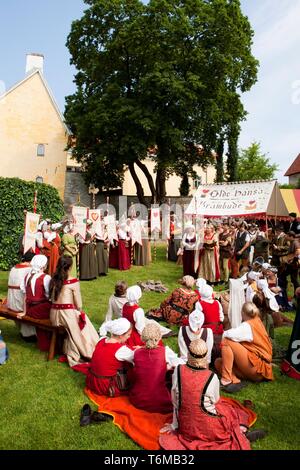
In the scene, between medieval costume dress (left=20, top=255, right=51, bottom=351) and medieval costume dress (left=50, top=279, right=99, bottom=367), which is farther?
medieval costume dress (left=20, top=255, right=51, bottom=351)

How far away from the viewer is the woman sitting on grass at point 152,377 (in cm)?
428

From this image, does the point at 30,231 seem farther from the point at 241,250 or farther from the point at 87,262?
the point at 241,250

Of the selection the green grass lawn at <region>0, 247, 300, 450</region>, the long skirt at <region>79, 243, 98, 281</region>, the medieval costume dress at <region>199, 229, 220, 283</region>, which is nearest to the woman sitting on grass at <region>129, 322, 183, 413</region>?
the green grass lawn at <region>0, 247, 300, 450</region>

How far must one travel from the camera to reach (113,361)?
15.1ft

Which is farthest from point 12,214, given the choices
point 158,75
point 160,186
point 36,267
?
point 160,186

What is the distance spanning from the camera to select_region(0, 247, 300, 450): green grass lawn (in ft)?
12.6

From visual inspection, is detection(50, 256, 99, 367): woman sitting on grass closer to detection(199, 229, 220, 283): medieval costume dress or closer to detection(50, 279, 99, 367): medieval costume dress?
detection(50, 279, 99, 367): medieval costume dress

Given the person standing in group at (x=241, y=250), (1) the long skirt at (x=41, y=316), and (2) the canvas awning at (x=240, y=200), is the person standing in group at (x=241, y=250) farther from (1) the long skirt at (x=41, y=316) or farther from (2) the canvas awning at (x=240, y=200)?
(1) the long skirt at (x=41, y=316)

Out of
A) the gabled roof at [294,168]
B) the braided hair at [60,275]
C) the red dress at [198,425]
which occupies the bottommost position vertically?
the red dress at [198,425]

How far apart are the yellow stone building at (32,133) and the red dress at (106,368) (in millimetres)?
28385

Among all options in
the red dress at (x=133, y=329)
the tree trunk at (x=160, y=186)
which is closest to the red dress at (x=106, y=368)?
the red dress at (x=133, y=329)

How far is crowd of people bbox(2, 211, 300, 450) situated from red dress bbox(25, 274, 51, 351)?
0.02 meters

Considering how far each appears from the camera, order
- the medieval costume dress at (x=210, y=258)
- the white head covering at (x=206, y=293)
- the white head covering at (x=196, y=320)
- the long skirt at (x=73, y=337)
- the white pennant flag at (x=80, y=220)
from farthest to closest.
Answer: the white pennant flag at (x=80, y=220) < the medieval costume dress at (x=210, y=258) < the white head covering at (x=206, y=293) < the long skirt at (x=73, y=337) < the white head covering at (x=196, y=320)

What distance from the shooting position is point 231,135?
28.3 metres
